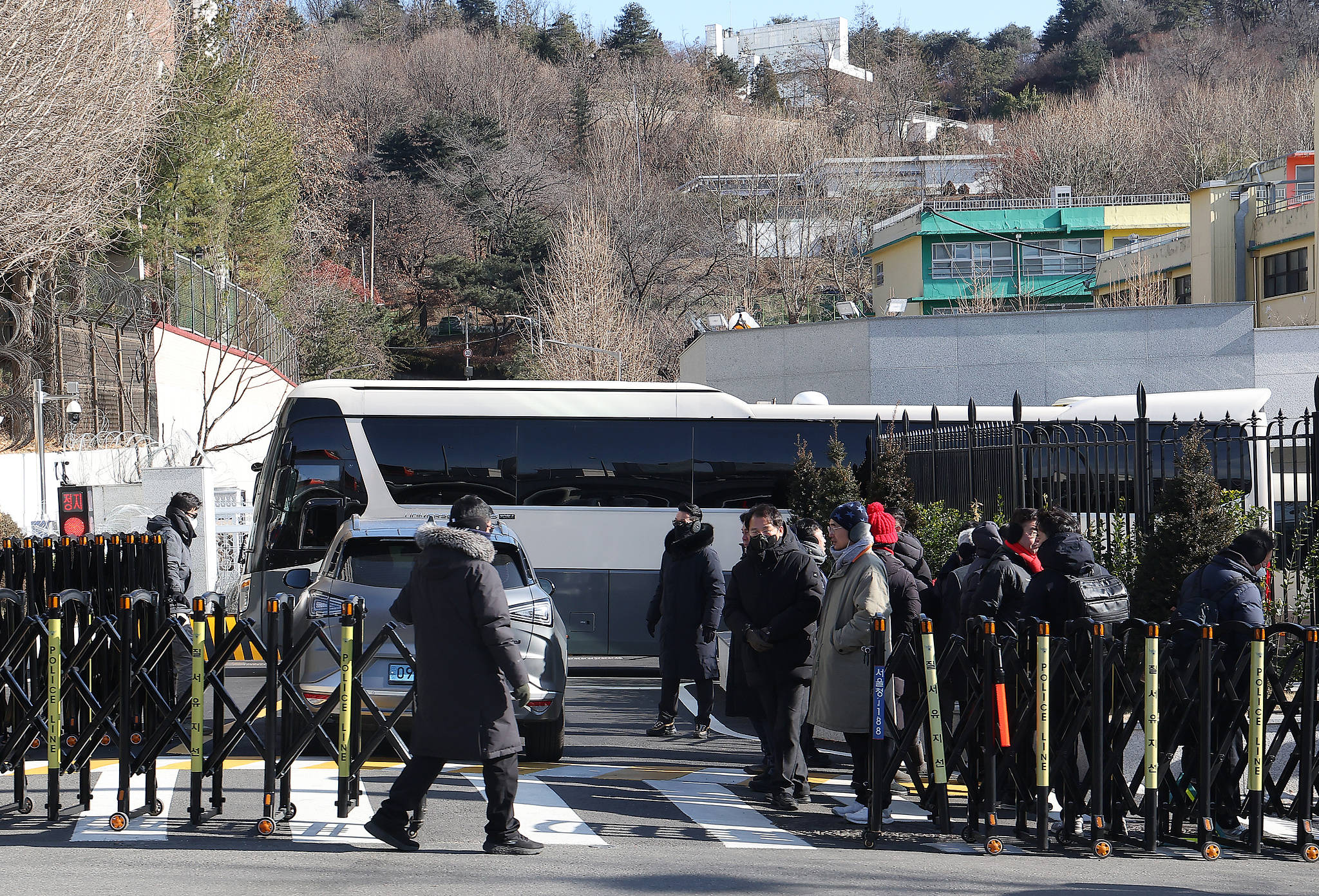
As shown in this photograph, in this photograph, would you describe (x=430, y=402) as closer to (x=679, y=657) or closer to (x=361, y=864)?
(x=679, y=657)

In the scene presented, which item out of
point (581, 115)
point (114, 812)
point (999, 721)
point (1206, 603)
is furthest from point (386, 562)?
point (581, 115)

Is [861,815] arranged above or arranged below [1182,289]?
below

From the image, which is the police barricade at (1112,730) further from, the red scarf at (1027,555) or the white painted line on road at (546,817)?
the white painted line on road at (546,817)

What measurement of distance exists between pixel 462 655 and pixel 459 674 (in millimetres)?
95

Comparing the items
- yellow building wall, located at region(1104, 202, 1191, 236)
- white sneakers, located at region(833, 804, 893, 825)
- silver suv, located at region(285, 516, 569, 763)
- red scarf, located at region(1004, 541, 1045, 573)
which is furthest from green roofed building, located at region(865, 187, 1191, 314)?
white sneakers, located at region(833, 804, 893, 825)

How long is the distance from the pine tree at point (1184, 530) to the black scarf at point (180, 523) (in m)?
9.17

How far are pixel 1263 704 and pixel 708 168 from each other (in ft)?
222

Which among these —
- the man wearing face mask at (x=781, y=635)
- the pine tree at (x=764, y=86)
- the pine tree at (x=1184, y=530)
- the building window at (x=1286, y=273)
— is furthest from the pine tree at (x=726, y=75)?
the man wearing face mask at (x=781, y=635)

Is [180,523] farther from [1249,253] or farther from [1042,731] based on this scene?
[1249,253]

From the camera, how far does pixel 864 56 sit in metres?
105

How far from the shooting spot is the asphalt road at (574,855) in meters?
5.89

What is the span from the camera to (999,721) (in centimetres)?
662

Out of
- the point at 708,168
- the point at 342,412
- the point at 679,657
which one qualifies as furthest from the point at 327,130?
the point at 679,657

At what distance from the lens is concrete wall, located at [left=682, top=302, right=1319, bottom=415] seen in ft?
93.6
